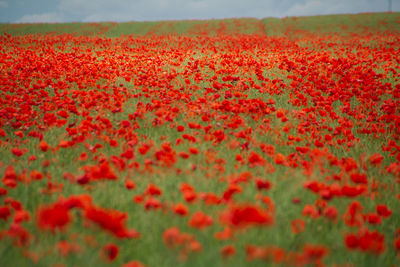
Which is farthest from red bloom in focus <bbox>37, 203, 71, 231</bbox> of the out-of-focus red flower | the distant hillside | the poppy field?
the distant hillside

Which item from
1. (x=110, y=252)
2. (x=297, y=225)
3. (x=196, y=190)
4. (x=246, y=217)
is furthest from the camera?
(x=196, y=190)

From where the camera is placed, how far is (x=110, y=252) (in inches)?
57.1

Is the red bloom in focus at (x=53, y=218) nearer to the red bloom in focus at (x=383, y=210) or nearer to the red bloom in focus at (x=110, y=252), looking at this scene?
the red bloom in focus at (x=110, y=252)

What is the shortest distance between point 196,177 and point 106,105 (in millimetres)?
2490

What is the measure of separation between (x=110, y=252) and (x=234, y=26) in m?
30.1

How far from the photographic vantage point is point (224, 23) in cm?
3006

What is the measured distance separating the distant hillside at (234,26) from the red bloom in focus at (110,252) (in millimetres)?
24747

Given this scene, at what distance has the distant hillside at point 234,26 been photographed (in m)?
24.7

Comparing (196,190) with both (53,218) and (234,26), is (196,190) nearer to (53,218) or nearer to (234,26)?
(53,218)

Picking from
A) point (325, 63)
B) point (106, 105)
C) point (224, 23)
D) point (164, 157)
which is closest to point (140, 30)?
point (224, 23)

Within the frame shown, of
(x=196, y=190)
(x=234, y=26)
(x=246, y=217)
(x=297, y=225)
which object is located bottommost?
(x=297, y=225)

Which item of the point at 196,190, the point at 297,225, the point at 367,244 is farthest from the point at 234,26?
the point at 367,244

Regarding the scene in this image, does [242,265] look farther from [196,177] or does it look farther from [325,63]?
[325,63]

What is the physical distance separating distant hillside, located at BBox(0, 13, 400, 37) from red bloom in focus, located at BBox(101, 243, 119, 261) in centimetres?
2475
